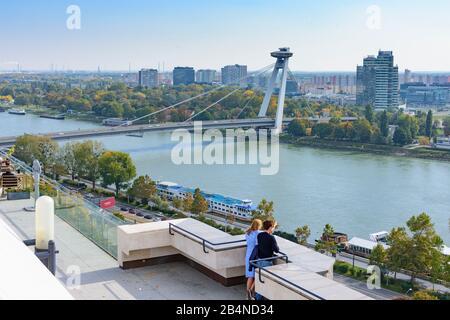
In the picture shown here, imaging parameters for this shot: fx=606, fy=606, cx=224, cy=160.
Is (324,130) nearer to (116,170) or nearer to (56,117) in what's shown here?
(116,170)

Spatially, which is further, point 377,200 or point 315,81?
point 315,81

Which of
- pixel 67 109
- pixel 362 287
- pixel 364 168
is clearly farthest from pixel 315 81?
pixel 362 287

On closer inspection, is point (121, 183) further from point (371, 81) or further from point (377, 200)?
point (371, 81)

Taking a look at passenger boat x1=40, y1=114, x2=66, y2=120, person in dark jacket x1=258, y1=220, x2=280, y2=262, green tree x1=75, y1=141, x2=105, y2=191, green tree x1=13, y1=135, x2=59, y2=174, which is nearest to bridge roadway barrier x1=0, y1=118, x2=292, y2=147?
green tree x1=13, y1=135, x2=59, y2=174

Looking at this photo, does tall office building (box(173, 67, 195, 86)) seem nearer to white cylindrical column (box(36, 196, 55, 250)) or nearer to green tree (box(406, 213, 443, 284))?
green tree (box(406, 213, 443, 284))

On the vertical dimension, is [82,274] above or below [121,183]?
above

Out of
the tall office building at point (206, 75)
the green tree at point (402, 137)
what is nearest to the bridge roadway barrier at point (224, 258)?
the green tree at point (402, 137)

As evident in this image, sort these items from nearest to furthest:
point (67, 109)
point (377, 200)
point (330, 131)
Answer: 1. point (377, 200)
2. point (330, 131)
3. point (67, 109)
